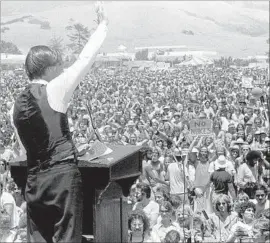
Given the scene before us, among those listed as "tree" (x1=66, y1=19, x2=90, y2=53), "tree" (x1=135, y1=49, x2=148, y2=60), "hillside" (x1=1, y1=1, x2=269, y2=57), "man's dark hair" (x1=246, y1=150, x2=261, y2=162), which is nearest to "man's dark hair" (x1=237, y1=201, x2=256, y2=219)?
"man's dark hair" (x1=246, y1=150, x2=261, y2=162)

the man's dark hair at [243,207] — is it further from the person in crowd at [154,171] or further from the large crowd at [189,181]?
the person in crowd at [154,171]

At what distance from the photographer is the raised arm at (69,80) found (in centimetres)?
258

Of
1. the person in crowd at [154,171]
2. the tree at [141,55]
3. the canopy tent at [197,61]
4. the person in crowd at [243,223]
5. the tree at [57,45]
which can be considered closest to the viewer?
the tree at [57,45]

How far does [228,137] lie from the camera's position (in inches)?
488

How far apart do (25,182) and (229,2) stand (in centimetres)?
10910

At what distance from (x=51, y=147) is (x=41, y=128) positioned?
9 cm

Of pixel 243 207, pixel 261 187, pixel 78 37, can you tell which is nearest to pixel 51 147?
pixel 243 207

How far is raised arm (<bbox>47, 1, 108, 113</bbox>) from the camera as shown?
102 inches

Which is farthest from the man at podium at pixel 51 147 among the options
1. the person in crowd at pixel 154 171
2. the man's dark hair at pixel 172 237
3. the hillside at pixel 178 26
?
the hillside at pixel 178 26

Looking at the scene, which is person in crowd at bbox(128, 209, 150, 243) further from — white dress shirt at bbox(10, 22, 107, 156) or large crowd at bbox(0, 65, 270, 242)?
white dress shirt at bbox(10, 22, 107, 156)

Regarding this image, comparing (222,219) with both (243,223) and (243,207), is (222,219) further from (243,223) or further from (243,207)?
(243,223)

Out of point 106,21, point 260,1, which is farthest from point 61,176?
point 260,1

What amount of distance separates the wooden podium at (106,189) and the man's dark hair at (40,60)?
1.31 ft

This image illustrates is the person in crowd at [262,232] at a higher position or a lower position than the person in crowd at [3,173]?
higher
